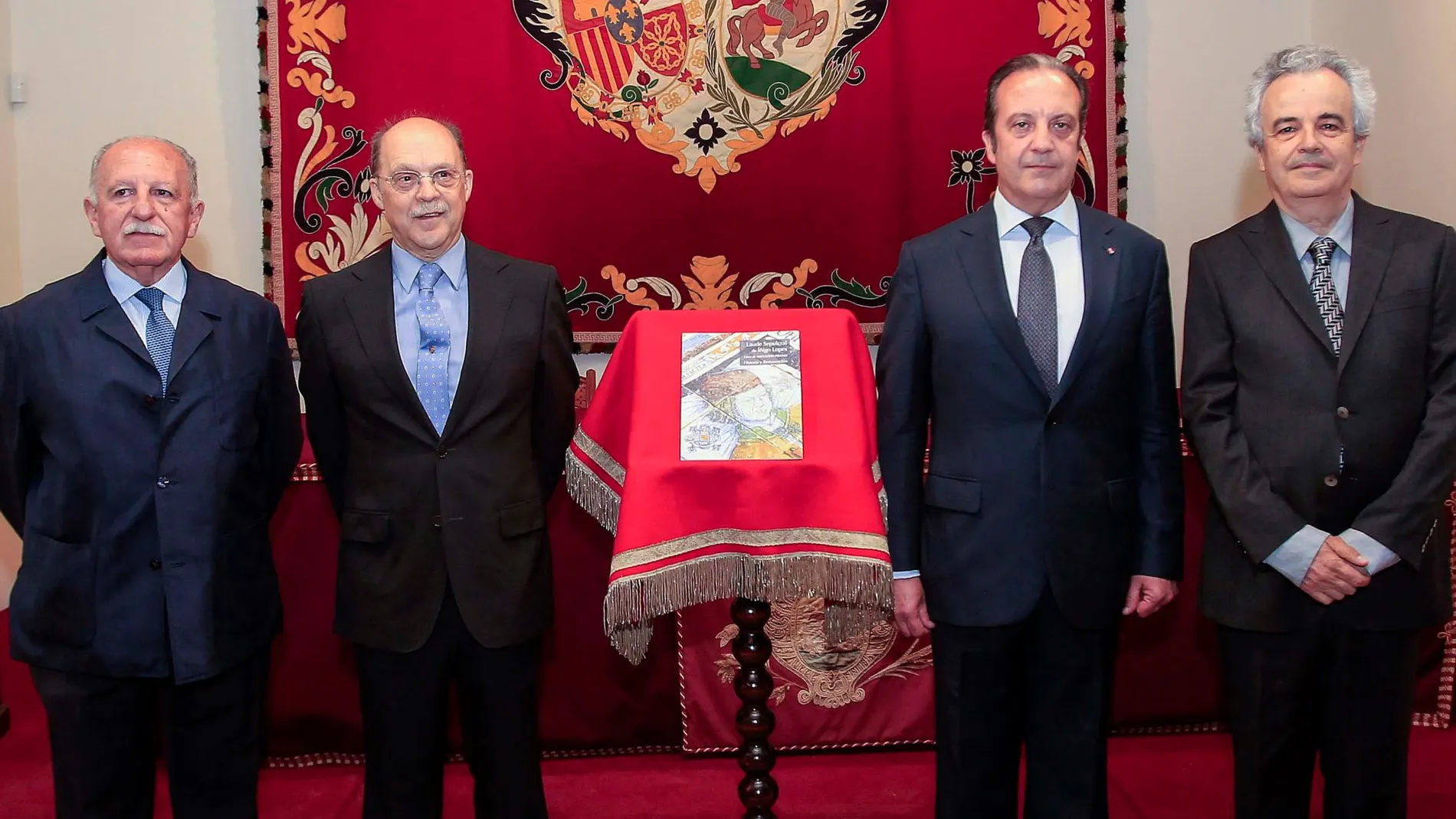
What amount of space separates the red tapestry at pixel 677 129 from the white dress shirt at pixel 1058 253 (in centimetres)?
173

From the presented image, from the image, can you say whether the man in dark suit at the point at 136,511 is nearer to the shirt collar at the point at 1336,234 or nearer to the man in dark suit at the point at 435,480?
the man in dark suit at the point at 435,480

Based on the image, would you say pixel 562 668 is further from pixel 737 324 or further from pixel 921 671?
pixel 737 324

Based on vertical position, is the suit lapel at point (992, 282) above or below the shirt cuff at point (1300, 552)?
above

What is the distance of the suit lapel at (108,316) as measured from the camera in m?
2.08

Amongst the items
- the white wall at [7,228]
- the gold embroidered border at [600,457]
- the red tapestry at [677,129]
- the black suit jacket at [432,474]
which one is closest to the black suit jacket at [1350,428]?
the gold embroidered border at [600,457]

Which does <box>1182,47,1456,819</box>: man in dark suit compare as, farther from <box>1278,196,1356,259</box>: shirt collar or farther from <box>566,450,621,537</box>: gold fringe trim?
<box>566,450,621,537</box>: gold fringe trim

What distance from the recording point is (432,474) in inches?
82.9

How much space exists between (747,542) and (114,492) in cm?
115

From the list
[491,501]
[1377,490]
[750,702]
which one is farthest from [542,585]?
[1377,490]

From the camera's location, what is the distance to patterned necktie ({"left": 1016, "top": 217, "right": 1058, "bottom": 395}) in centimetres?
199

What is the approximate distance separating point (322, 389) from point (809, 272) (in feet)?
6.42

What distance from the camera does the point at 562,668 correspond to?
313cm

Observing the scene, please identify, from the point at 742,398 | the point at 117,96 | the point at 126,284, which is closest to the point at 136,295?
the point at 126,284

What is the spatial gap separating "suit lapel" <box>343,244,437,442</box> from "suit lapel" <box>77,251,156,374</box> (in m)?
0.38
